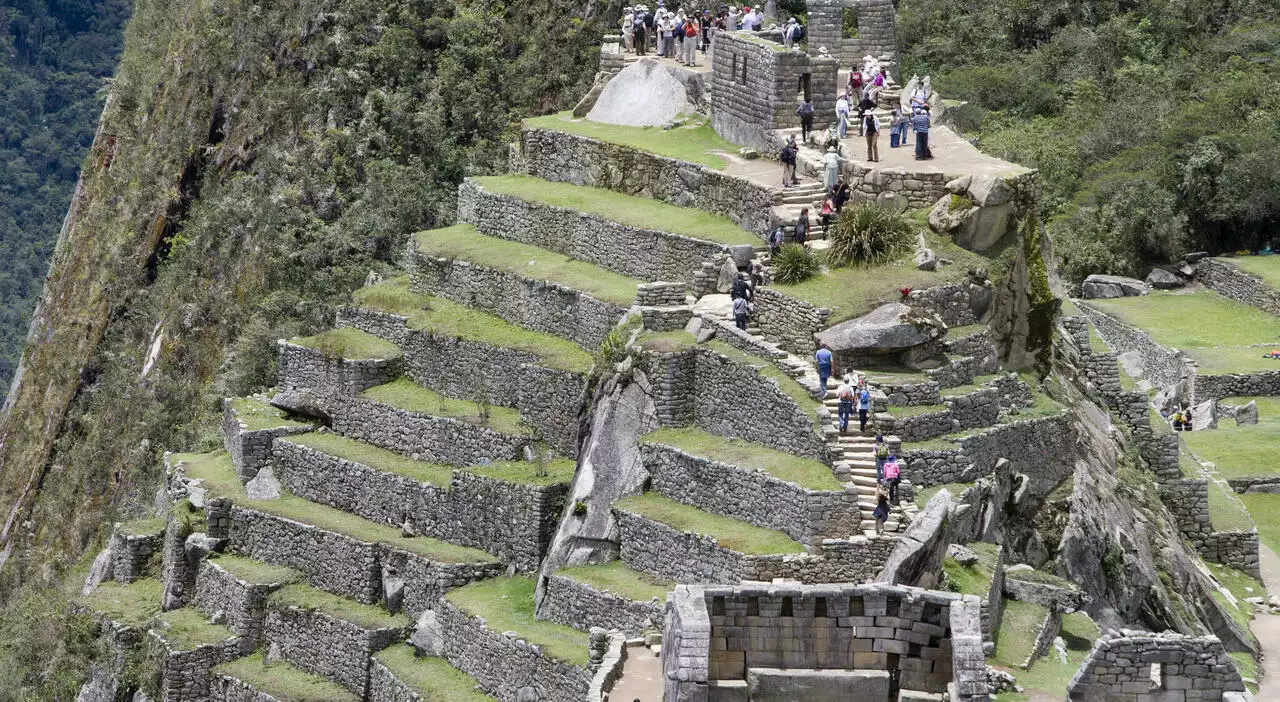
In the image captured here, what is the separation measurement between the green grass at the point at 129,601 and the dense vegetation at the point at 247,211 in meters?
1.78

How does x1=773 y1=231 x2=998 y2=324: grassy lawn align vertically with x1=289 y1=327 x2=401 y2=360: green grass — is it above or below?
above

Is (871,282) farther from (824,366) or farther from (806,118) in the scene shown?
(806,118)

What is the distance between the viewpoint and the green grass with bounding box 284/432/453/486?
47.6 metres

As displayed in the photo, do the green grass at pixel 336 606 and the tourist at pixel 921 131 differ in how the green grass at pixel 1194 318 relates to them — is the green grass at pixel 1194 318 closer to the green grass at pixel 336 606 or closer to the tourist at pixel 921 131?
the tourist at pixel 921 131

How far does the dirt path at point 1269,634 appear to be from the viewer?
42.4 m

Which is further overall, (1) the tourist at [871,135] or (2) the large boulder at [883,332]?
(1) the tourist at [871,135]

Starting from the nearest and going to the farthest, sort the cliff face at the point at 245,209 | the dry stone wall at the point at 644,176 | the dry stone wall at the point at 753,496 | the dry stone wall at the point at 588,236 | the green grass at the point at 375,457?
the dry stone wall at the point at 753,496, the green grass at the point at 375,457, the dry stone wall at the point at 588,236, the dry stone wall at the point at 644,176, the cliff face at the point at 245,209

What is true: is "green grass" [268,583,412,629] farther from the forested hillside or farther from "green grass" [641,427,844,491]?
the forested hillside

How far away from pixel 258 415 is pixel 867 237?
47.7 feet

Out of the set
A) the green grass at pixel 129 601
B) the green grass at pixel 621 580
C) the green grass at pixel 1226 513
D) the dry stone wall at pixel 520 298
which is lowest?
the green grass at pixel 129 601

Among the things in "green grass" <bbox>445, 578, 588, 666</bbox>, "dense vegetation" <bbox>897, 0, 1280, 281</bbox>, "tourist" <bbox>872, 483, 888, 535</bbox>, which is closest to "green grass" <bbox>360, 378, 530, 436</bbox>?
"green grass" <bbox>445, 578, 588, 666</bbox>

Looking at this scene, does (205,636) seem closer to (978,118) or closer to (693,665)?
(693,665)

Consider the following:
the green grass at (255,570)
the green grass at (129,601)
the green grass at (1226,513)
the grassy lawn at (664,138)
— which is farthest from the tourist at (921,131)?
the green grass at (129,601)

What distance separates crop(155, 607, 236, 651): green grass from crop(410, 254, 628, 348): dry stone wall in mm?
8189
